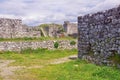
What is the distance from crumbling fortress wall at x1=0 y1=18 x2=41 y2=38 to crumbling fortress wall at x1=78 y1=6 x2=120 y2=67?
45.5ft

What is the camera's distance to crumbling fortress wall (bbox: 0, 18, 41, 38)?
30.3 metres

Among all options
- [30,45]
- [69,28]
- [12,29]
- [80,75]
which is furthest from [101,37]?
[69,28]

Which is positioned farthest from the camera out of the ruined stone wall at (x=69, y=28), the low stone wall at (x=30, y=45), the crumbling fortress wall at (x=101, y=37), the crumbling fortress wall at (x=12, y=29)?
the ruined stone wall at (x=69, y=28)

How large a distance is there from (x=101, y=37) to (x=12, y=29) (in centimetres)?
1711

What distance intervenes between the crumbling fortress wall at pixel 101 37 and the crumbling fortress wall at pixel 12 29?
1386 centimetres

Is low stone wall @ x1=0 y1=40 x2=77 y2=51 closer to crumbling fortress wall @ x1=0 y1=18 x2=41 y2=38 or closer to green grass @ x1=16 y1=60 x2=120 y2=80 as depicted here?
crumbling fortress wall @ x1=0 y1=18 x2=41 y2=38

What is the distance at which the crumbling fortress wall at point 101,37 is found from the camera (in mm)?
13836

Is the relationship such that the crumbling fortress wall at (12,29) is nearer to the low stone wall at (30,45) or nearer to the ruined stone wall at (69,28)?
the low stone wall at (30,45)

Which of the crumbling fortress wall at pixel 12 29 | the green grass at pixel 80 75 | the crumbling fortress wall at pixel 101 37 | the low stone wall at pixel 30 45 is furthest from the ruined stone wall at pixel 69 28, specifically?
the green grass at pixel 80 75

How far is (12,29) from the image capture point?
31.1 metres

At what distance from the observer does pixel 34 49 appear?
26.4 m

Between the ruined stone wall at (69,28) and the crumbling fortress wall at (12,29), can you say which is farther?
the ruined stone wall at (69,28)

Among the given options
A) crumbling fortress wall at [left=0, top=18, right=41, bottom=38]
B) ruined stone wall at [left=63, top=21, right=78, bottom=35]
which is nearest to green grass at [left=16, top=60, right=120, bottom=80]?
crumbling fortress wall at [left=0, top=18, right=41, bottom=38]

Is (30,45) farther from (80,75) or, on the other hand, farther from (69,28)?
(69,28)
